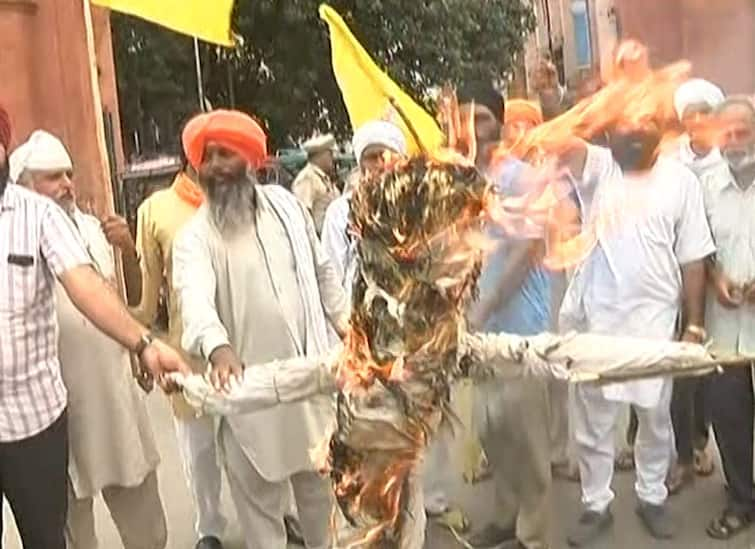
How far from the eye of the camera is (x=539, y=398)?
1.68 meters

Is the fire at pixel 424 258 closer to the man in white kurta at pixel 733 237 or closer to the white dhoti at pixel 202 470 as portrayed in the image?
the man in white kurta at pixel 733 237

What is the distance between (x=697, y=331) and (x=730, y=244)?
106 mm

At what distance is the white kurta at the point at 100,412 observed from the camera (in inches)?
73.7

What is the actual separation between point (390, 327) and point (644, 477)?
45cm

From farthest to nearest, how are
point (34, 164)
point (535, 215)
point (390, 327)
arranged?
point (34, 164)
point (535, 215)
point (390, 327)

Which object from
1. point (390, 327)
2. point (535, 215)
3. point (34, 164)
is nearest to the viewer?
point (390, 327)

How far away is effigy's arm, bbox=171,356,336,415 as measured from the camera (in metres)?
1.62

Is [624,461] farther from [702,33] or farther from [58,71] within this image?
[58,71]

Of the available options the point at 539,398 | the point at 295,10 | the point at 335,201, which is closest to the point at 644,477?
the point at 539,398

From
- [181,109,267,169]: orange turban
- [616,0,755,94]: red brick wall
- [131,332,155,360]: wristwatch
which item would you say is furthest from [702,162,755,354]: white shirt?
[131,332,155,360]: wristwatch

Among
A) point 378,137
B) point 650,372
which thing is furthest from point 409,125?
point 650,372

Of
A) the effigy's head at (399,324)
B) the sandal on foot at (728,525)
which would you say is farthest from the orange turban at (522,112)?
the sandal on foot at (728,525)

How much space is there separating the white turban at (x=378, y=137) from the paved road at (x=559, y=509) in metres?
0.42

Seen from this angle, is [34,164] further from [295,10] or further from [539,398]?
[539,398]
